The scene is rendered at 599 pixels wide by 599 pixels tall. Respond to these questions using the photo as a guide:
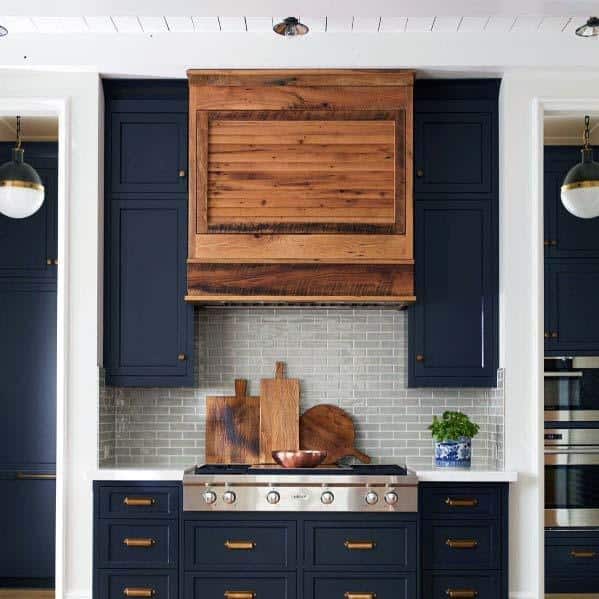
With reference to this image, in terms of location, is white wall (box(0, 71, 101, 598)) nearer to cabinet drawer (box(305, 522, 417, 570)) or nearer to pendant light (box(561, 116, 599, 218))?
cabinet drawer (box(305, 522, 417, 570))

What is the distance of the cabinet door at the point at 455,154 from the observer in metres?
5.21

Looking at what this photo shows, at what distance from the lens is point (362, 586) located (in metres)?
→ 4.77

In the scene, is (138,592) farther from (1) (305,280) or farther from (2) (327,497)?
(1) (305,280)

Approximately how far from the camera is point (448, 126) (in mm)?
5238

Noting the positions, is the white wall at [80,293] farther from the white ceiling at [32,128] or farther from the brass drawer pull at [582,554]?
the brass drawer pull at [582,554]

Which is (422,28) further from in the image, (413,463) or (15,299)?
(15,299)

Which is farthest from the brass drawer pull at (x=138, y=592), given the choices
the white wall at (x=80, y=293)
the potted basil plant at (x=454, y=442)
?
the potted basil plant at (x=454, y=442)

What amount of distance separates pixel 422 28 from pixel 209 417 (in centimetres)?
227

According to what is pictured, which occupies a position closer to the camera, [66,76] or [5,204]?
[5,204]

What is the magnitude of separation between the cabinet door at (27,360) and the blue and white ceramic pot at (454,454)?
2.54m

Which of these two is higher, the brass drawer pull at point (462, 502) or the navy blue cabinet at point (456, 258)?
the navy blue cabinet at point (456, 258)

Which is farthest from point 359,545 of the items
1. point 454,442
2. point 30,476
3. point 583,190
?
point 30,476

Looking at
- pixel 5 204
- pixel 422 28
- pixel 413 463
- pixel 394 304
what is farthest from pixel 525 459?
pixel 5 204

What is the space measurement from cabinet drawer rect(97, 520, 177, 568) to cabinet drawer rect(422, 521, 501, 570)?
1206 mm
